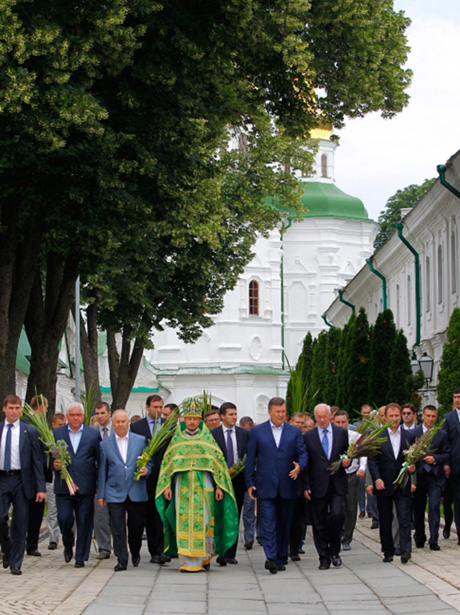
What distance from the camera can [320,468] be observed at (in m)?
13.4

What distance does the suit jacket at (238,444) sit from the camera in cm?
1507

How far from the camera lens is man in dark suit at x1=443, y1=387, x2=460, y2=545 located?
14.6 m

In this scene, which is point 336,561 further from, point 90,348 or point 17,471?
point 90,348

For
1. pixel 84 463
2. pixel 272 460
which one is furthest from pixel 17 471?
pixel 272 460

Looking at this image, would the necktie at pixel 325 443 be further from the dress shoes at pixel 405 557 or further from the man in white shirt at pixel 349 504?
the dress shoes at pixel 405 557

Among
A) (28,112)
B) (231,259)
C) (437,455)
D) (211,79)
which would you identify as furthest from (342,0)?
(231,259)

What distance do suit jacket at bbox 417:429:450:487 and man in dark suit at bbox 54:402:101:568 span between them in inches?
154

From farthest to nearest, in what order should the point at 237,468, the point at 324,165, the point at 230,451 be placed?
the point at 324,165 → the point at 230,451 → the point at 237,468

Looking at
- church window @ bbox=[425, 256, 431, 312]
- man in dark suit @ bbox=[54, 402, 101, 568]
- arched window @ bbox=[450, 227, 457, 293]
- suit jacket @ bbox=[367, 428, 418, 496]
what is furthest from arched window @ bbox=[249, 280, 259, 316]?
man in dark suit @ bbox=[54, 402, 101, 568]

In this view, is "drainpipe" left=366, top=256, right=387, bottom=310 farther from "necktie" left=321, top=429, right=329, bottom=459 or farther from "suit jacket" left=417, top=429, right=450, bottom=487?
"necktie" left=321, top=429, right=329, bottom=459

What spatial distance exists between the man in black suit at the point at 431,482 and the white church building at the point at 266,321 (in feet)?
185

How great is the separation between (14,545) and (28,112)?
5.90 meters

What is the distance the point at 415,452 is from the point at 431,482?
1.42m

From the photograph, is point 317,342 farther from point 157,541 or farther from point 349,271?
point 349,271
